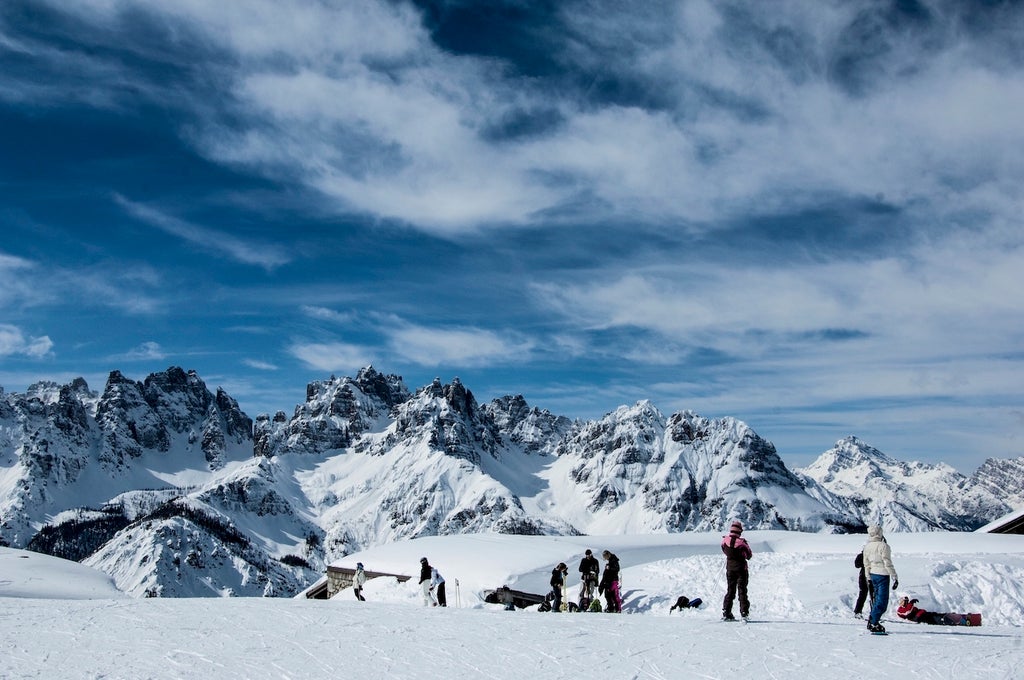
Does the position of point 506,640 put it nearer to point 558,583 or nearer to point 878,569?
point 878,569

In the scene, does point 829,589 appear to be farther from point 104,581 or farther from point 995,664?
point 104,581

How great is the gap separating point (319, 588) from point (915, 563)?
33012mm

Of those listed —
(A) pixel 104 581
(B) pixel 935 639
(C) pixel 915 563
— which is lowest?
(A) pixel 104 581

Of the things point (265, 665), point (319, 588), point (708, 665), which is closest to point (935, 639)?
point (708, 665)

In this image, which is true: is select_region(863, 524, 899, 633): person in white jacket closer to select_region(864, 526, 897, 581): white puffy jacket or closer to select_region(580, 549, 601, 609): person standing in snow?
select_region(864, 526, 897, 581): white puffy jacket

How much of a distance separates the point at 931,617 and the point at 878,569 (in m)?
10.5

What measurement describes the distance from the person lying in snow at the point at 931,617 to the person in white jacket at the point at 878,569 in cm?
884

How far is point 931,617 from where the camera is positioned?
80.5 ft

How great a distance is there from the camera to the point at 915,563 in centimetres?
3281

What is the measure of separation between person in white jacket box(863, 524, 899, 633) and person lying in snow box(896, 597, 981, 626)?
29.0 feet

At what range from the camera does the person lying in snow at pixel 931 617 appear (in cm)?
2430

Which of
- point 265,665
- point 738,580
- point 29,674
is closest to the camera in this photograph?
point 29,674

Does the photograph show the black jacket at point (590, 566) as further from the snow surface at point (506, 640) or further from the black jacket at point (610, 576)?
the snow surface at point (506, 640)

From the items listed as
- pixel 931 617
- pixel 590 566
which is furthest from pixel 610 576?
pixel 931 617
